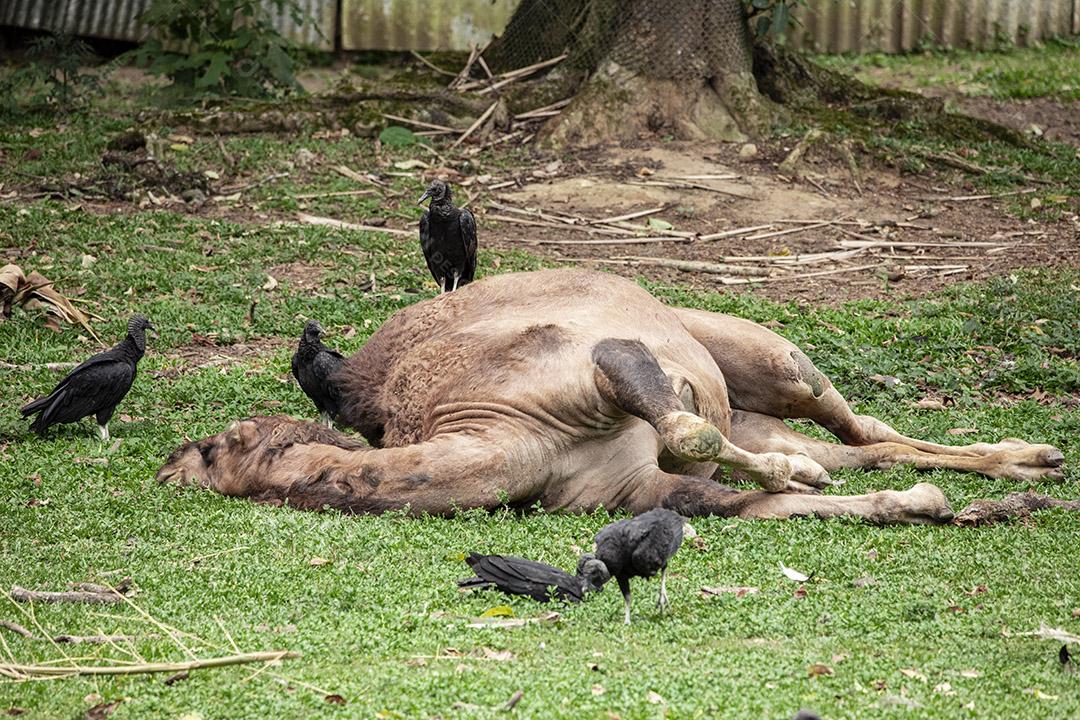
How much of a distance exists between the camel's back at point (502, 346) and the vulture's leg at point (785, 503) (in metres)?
0.56

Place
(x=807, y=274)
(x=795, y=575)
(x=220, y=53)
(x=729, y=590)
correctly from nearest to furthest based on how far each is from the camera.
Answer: (x=729, y=590) < (x=795, y=575) < (x=807, y=274) < (x=220, y=53)

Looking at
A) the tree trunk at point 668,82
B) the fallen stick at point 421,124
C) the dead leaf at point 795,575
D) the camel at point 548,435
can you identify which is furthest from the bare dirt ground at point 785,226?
the dead leaf at point 795,575

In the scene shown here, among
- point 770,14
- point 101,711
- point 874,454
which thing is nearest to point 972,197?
point 770,14

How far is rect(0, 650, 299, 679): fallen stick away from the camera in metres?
4.30

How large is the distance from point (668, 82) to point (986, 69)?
6965mm

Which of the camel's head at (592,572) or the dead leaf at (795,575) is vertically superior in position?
the camel's head at (592,572)

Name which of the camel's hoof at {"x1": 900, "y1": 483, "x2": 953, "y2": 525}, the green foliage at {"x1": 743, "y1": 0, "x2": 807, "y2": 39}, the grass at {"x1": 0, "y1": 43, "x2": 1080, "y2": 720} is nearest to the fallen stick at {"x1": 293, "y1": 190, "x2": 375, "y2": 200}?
the grass at {"x1": 0, "y1": 43, "x2": 1080, "y2": 720}

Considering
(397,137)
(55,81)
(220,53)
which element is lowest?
(397,137)

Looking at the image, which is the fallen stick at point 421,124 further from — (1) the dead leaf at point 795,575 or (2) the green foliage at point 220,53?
(1) the dead leaf at point 795,575

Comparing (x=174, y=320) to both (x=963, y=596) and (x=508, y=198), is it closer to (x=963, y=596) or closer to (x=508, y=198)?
(x=508, y=198)

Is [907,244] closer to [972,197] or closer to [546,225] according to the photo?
[972,197]

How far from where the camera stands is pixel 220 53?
15320 mm

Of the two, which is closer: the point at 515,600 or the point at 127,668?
the point at 127,668

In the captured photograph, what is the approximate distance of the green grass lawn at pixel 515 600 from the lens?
13.6 feet
